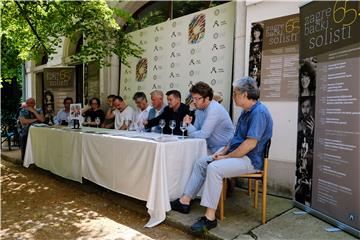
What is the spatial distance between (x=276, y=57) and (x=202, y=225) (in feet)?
8.03

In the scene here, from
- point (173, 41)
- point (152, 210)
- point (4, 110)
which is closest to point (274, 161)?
point (152, 210)

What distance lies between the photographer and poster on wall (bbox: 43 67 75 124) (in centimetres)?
899

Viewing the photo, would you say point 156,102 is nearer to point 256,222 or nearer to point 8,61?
point 256,222

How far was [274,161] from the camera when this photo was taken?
4215 millimetres

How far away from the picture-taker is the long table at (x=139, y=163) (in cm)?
320

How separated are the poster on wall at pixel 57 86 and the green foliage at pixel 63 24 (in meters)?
2.66

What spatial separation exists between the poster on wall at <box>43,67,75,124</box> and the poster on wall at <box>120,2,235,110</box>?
246 centimetres

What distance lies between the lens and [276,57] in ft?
13.9

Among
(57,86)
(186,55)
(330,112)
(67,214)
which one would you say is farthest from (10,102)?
(330,112)

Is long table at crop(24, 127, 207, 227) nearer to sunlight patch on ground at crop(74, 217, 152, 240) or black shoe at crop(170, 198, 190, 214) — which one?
black shoe at crop(170, 198, 190, 214)

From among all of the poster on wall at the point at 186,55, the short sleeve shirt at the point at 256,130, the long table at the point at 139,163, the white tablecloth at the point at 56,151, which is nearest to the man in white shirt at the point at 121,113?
the poster on wall at the point at 186,55

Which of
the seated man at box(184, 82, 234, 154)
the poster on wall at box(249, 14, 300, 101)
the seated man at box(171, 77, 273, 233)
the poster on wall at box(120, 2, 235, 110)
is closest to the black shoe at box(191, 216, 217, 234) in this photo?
the seated man at box(171, 77, 273, 233)

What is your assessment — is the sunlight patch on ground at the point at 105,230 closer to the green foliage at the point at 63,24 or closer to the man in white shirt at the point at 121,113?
the man in white shirt at the point at 121,113

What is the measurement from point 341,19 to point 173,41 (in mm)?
3677
